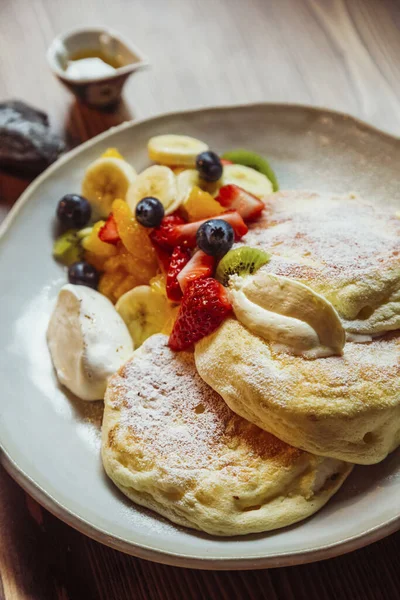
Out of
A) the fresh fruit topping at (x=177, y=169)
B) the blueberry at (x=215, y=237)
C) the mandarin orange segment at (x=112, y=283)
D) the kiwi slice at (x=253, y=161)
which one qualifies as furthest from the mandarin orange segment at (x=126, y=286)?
the kiwi slice at (x=253, y=161)

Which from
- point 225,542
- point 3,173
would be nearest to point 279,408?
point 225,542

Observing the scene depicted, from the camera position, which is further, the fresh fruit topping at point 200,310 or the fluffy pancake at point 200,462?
the fresh fruit topping at point 200,310

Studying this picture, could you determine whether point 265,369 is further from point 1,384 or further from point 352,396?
point 1,384

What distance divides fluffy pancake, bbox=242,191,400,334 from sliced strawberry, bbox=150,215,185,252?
253 mm

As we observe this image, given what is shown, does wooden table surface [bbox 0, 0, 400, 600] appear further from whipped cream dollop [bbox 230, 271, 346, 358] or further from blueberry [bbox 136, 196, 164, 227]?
whipped cream dollop [bbox 230, 271, 346, 358]

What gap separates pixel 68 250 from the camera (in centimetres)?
216

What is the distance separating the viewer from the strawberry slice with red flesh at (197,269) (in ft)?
5.87

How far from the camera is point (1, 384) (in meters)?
1.82

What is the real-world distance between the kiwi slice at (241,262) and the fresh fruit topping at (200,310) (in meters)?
0.07

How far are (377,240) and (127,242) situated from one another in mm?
820

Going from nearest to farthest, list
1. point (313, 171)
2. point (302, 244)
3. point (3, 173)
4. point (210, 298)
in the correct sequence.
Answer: point (210, 298) → point (302, 244) → point (313, 171) → point (3, 173)

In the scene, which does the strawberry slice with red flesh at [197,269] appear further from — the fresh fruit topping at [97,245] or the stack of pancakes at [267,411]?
the fresh fruit topping at [97,245]

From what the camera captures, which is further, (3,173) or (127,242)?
(3,173)

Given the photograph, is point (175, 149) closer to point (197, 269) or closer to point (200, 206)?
point (200, 206)
